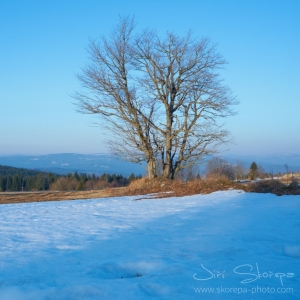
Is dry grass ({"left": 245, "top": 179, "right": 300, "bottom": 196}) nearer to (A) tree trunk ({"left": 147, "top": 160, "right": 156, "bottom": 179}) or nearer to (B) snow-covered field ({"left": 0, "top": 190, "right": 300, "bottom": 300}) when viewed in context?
(B) snow-covered field ({"left": 0, "top": 190, "right": 300, "bottom": 300})

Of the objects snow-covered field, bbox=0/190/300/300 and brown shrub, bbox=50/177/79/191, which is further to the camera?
brown shrub, bbox=50/177/79/191

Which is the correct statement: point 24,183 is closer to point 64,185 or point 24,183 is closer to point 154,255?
point 64,185

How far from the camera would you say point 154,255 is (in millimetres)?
4637

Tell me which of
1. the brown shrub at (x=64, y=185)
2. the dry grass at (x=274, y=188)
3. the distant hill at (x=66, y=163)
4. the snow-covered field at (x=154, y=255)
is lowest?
the snow-covered field at (x=154, y=255)

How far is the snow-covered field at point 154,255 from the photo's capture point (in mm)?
3531

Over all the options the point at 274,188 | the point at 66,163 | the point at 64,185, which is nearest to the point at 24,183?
the point at 64,185

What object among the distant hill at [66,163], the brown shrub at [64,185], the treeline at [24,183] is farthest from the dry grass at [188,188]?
the distant hill at [66,163]

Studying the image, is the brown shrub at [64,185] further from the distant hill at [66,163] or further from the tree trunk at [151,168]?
the distant hill at [66,163]

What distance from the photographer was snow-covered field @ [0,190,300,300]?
3.53 m

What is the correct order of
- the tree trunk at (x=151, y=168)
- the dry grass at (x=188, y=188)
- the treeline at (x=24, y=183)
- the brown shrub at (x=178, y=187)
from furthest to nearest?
1. the treeline at (x=24, y=183)
2. the tree trunk at (x=151, y=168)
3. the brown shrub at (x=178, y=187)
4. the dry grass at (x=188, y=188)

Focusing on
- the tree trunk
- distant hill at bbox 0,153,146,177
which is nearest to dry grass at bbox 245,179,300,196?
the tree trunk

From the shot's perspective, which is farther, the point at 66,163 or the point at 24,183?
the point at 66,163

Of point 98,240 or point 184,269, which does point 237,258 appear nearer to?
point 184,269

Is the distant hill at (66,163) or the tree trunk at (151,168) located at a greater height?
the distant hill at (66,163)
